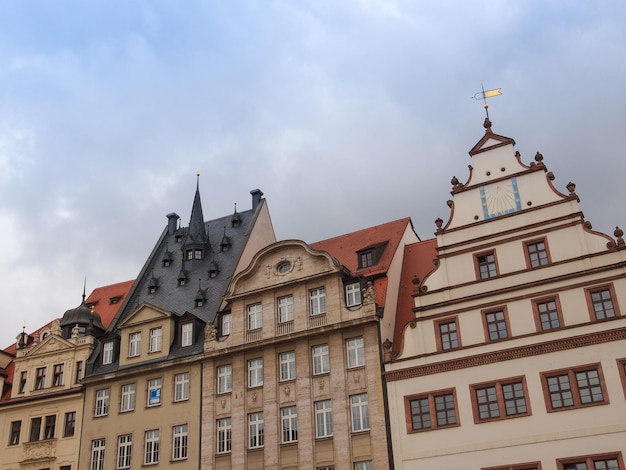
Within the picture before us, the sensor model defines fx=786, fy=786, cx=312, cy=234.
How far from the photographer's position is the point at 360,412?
34.3 metres

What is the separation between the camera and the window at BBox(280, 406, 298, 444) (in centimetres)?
3544

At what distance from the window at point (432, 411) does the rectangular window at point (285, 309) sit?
26.5 ft

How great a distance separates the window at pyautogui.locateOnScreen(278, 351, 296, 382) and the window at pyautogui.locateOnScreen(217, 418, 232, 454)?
3.41 meters

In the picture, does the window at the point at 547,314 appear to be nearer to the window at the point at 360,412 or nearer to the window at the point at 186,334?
the window at the point at 360,412

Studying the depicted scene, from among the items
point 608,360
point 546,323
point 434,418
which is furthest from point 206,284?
point 608,360

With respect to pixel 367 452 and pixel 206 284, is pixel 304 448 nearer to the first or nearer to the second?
pixel 367 452

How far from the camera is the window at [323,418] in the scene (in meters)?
34.8

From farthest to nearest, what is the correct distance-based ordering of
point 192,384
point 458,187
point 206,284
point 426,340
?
1. point 206,284
2. point 192,384
3. point 458,187
4. point 426,340

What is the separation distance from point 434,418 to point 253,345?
1004 centimetres

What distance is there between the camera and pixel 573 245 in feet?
108

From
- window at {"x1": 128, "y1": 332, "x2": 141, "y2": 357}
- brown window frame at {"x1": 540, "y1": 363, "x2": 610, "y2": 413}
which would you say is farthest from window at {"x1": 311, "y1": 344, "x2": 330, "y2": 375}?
window at {"x1": 128, "y1": 332, "x2": 141, "y2": 357}

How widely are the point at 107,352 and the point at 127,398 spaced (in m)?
3.51

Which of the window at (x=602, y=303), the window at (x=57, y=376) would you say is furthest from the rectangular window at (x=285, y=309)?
the window at (x=602, y=303)

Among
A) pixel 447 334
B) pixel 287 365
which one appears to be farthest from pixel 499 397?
pixel 287 365
